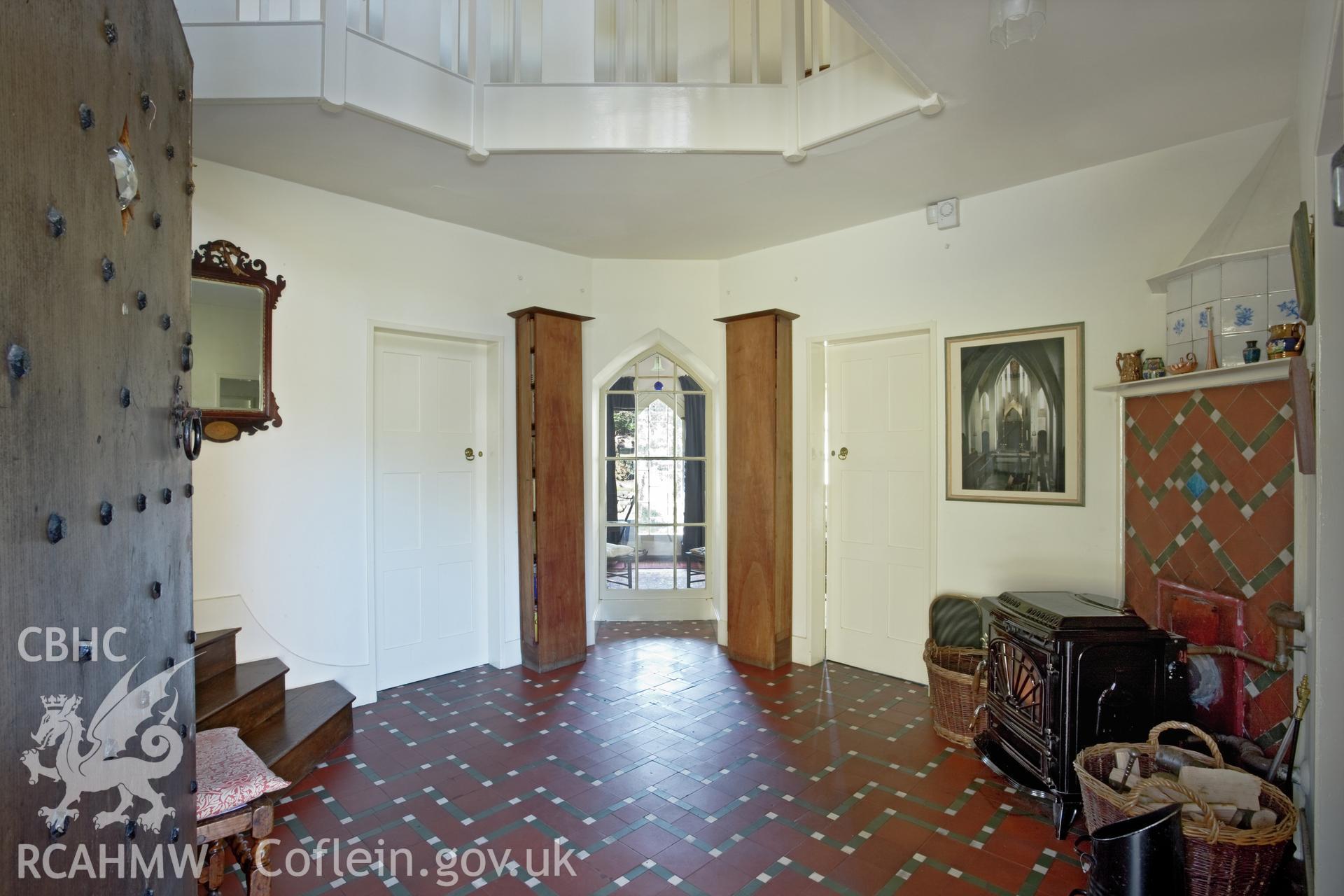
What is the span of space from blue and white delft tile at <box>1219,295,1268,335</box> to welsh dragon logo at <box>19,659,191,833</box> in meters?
3.56

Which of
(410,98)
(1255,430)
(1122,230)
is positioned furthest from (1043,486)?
(410,98)

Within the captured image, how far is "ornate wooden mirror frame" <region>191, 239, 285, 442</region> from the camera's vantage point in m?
3.29

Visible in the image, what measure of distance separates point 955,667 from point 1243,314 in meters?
2.15

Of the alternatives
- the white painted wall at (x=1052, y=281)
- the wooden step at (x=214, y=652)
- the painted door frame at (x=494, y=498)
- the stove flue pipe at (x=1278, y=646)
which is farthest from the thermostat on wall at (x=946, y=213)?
the wooden step at (x=214, y=652)

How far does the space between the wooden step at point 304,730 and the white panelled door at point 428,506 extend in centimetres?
62

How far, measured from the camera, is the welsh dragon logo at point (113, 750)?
78cm

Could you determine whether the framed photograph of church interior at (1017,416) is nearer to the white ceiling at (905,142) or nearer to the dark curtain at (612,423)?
the white ceiling at (905,142)

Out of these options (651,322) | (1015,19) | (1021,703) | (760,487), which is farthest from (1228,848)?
(651,322)

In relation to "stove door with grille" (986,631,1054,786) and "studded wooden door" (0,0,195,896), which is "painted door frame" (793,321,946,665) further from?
"studded wooden door" (0,0,195,896)

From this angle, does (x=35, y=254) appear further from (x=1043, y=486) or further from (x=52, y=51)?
(x=1043, y=486)

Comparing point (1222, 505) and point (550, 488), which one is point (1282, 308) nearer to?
point (1222, 505)

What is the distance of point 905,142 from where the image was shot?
3131mm

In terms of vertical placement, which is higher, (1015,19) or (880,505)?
(1015,19)

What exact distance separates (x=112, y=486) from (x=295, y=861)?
205 cm
